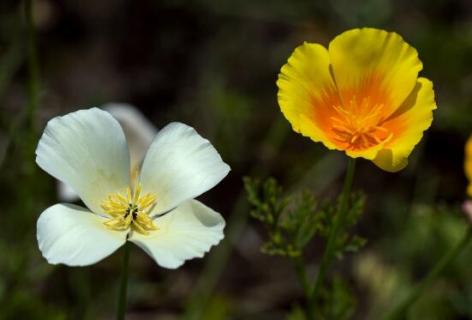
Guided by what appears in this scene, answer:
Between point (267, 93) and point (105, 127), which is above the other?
point (105, 127)

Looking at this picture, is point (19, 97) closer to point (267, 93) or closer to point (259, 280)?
point (267, 93)

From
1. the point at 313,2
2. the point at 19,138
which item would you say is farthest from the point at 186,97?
the point at 19,138

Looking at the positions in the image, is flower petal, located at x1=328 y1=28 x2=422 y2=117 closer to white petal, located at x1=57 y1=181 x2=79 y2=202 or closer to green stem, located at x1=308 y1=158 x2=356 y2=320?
green stem, located at x1=308 y1=158 x2=356 y2=320

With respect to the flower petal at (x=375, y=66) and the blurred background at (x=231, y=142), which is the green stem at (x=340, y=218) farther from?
the blurred background at (x=231, y=142)

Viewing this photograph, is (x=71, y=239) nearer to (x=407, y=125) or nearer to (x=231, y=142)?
(x=407, y=125)

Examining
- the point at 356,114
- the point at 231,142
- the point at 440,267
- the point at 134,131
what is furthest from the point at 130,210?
the point at 231,142

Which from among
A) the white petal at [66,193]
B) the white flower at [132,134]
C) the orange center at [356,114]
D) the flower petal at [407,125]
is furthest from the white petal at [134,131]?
the flower petal at [407,125]
